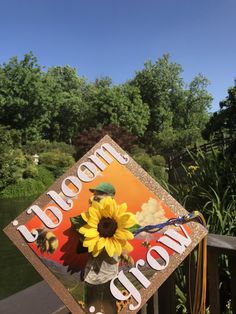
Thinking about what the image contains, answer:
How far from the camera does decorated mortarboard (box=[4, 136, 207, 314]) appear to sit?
0.92 metres

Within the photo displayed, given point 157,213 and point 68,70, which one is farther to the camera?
point 68,70

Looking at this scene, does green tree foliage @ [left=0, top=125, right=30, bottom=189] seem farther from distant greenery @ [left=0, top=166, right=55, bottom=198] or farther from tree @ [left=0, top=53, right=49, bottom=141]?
tree @ [left=0, top=53, right=49, bottom=141]

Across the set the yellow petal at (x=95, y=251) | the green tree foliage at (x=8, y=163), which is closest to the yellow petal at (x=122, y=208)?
the yellow petal at (x=95, y=251)

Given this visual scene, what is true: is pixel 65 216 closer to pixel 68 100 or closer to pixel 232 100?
pixel 232 100

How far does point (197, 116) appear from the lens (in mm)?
36719

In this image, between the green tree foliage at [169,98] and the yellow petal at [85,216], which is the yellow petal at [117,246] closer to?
the yellow petal at [85,216]

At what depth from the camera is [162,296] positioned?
60.6 inches

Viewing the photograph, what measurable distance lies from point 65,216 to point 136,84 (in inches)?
1377

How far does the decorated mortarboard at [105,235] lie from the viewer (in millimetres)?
919

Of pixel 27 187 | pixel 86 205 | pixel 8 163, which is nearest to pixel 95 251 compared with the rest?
pixel 86 205

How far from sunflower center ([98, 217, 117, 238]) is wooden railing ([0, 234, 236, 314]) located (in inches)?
11.6

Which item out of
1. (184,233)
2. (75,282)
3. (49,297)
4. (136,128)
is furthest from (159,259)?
(136,128)

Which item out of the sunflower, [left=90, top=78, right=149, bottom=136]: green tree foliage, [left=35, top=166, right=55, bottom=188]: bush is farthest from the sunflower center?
[left=90, top=78, right=149, bottom=136]: green tree foliage

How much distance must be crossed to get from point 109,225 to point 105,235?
28 mm
